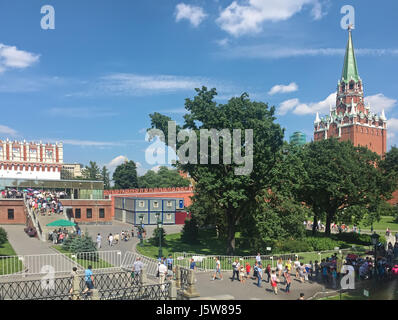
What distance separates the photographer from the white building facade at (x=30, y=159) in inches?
2995

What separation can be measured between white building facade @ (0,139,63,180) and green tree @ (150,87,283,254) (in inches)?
2110

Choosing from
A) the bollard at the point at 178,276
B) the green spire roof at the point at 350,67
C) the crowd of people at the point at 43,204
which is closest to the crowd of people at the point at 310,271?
the bollard at the point at 178,276

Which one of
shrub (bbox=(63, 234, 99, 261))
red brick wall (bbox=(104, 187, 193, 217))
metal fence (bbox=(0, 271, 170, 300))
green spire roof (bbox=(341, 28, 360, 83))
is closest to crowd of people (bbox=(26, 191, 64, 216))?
shrub (bbox=(63, 234, 99, 261))

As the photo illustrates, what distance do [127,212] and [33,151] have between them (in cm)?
3557

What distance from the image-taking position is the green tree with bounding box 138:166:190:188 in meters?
97.0

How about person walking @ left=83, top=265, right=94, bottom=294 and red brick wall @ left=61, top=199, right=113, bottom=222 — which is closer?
person walking @ left=83, top=265, right=94, bottom=294

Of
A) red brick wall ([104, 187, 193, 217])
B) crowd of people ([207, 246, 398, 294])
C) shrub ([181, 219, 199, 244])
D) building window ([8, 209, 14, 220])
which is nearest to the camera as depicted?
crowd of people ([207, 246, 398, 294])

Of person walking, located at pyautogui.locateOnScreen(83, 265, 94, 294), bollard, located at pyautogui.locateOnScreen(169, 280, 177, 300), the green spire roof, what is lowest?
bollard, located at pyautogui.locateOnScreen(169, 280, 177, 300)

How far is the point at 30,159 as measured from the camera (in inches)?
3073

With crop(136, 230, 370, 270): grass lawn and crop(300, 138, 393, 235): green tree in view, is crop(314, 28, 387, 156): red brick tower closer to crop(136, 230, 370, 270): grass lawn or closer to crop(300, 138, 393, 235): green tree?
crop(300, 138, 393, 235): green tree

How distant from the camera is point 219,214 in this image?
36344 millimetres

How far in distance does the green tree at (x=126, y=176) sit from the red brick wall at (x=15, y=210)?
182ft
